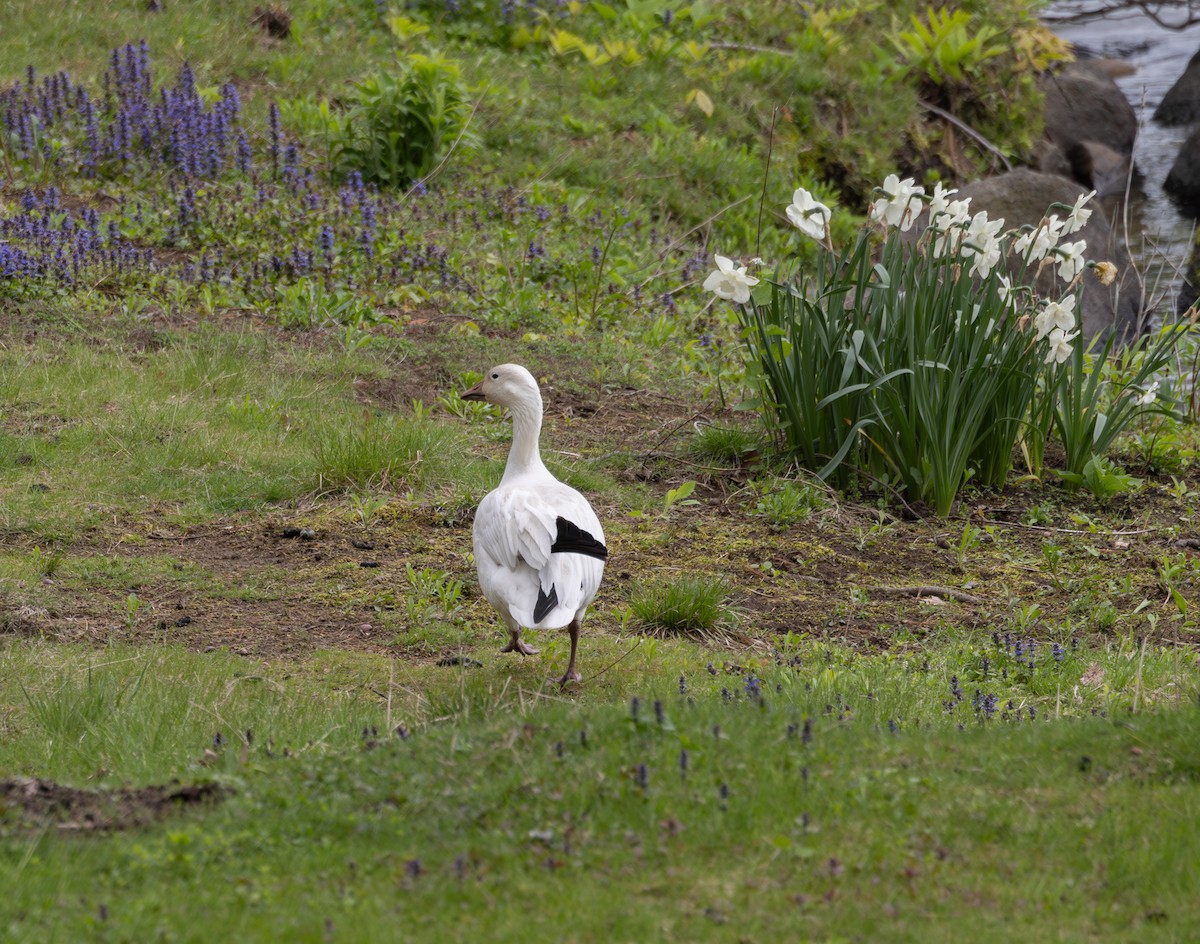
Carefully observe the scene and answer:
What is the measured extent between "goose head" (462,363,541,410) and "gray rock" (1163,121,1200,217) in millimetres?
13146

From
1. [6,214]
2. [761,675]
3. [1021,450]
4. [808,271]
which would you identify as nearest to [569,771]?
[761,675]

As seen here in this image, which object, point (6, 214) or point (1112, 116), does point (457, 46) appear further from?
point (1112, 116)

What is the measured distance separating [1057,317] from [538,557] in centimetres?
326

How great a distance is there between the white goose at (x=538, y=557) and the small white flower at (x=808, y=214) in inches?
85.6

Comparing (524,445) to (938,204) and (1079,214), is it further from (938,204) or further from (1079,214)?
(1079,214)

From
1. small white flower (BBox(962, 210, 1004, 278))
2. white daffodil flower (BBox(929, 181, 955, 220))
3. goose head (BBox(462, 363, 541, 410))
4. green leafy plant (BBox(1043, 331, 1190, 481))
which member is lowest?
green leafy plant (BBox(1043, 331, 1190, 481))

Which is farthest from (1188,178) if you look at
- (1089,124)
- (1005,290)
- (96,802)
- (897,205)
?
(96,802)

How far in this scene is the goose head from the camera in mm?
5844

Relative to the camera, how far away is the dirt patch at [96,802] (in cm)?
335

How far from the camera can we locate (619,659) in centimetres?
534

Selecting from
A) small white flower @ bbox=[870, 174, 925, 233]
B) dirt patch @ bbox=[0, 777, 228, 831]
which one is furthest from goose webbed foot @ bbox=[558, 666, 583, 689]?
small white flower @ bbox=[870, 174, 925, 233]

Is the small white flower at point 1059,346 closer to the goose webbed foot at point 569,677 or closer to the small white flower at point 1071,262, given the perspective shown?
the small white flower at point 1071,262

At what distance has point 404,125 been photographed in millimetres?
11656

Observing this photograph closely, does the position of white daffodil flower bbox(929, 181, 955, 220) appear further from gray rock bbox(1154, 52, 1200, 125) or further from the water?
gray rock bbox(1154, 52, 1200, 125)
